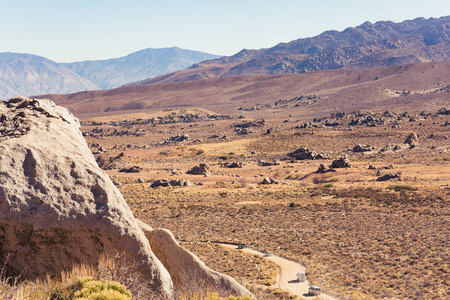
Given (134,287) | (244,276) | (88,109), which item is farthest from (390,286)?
(88,109)

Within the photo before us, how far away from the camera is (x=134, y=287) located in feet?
26.2

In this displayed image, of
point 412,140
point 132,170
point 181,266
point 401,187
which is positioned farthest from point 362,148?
point 181,266

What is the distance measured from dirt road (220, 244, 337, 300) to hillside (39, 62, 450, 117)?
99472 mm

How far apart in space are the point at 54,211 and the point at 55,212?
25 millimetres

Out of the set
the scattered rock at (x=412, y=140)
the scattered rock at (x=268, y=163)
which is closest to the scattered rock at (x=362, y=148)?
the scattered rock at (x=412, y=140)

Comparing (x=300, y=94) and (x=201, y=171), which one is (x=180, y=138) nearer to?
(x=201, y=171)

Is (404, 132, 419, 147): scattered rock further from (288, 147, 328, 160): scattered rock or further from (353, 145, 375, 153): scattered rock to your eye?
(288, 147, 328, 160): scattered rock

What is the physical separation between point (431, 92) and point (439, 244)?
125826mm

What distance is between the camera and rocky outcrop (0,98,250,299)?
7.52 m

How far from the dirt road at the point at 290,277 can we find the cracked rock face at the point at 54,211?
8750 millimetres

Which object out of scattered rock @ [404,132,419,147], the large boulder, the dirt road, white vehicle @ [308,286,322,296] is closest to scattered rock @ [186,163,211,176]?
the dirt road

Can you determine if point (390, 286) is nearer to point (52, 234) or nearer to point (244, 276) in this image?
point (244, 276)

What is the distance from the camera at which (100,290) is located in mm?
7188

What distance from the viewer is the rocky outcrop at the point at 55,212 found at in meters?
7.52
